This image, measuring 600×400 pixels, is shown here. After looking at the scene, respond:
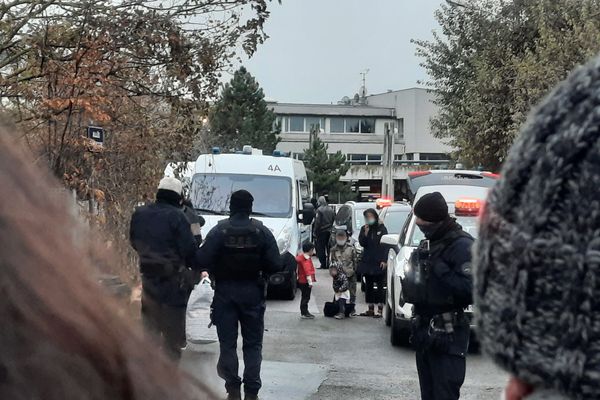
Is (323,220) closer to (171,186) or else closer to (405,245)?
(405,245)

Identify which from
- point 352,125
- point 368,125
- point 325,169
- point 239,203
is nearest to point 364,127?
point 368,125

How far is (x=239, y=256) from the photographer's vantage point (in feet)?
23.6

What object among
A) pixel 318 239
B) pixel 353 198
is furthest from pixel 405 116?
pixel 318 239

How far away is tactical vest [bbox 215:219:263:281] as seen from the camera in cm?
716

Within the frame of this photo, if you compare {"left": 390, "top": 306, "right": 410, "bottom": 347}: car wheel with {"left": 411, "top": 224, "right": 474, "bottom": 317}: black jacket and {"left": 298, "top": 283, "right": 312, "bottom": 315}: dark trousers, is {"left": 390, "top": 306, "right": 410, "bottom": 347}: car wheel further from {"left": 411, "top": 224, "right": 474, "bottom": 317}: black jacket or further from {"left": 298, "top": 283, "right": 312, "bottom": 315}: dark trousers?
{"left": 411, "top": 224, "right": 474, "bottom": 317}: black jacket

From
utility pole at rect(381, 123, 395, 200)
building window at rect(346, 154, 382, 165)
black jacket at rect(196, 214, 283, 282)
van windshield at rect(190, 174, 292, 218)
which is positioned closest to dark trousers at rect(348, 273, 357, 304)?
van windshield at rect(190, 174, 292, 218)

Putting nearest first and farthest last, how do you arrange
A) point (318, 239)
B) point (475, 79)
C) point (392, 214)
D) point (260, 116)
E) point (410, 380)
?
point (410, 380) < point (392, 214) < point (318, 239) < point (475, 79) < point (260, 116)

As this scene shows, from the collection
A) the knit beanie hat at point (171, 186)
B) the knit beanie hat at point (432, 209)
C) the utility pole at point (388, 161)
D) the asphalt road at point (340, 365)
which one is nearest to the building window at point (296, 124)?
the utility pole at point (388, 161)

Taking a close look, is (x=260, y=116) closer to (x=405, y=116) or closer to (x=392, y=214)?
(x=405, y=116)

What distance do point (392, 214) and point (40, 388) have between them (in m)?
15.5

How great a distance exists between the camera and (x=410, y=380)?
28.5ft

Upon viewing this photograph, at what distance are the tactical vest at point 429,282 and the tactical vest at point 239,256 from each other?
1721 millimetres

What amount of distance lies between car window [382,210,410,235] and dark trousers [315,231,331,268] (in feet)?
16.0

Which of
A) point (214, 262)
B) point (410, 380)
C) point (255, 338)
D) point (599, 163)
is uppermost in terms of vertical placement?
point (599, 163)
